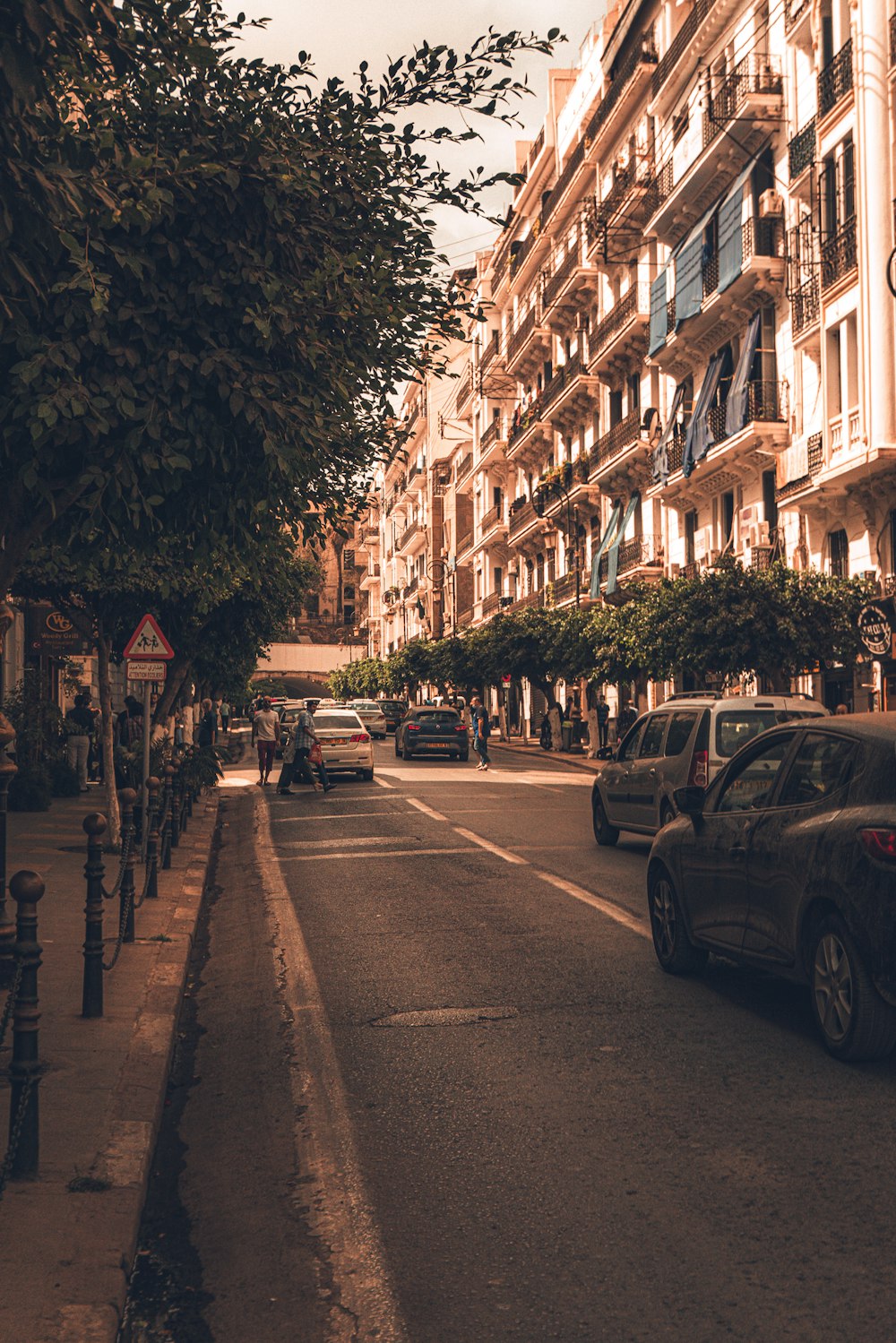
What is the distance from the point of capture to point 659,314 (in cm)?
4072

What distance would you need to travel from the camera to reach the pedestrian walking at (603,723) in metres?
42.5

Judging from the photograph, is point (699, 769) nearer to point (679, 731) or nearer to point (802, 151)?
point (679, 731)

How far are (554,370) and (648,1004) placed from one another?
173ft

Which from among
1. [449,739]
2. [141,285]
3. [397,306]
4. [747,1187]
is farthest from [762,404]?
[747,1187]

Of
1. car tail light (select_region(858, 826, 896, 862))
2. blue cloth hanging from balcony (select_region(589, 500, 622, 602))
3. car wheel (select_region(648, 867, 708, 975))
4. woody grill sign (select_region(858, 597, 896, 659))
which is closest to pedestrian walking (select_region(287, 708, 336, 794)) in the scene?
woody grill sign (select_region(858, 597, 896, 659))

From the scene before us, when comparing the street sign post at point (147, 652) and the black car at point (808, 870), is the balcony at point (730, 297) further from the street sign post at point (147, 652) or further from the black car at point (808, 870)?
the black car at point (808, 870)

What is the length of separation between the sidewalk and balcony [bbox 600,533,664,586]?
31706 mm

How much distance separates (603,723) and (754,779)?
3568 cm

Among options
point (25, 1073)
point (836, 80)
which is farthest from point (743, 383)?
point (25, 1073)

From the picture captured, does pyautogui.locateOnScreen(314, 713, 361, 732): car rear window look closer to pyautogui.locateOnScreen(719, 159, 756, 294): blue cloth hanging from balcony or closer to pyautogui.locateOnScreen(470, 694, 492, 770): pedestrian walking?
pyautogui.locateOnScreen(470, 694, 492, 770): pedestrian walking

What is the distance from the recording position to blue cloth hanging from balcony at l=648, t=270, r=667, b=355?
132ft

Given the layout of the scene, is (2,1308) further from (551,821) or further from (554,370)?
(554,370)

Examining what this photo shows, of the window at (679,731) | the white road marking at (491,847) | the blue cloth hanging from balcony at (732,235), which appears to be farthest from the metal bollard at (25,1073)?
the blue cloth hanging from balcony at (732,235)

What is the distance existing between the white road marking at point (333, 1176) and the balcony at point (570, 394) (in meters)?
43.4
